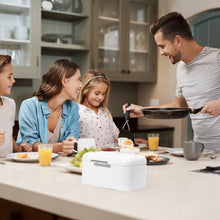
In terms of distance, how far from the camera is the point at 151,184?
127cm

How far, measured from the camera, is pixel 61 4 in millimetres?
3727

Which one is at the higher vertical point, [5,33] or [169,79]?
[5,33]

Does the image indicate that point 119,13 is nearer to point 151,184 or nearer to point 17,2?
point 17,2

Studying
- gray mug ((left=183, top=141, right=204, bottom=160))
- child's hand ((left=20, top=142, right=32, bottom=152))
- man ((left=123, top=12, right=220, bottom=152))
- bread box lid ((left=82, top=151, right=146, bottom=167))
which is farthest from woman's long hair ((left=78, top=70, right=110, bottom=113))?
bread box lid ((left=82, top=151, right=146, bottom=167))

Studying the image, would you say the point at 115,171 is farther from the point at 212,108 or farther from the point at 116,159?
the point at 212,108

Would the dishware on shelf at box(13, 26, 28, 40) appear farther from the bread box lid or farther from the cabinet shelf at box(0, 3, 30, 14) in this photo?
the bread box lid

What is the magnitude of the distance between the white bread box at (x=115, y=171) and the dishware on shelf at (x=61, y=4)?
9.08 feet

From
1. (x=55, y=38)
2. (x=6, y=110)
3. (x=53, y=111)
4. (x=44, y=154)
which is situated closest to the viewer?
(x=44, y=154)

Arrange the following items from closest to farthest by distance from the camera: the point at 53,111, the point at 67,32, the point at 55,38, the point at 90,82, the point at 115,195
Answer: the point at 115,195 → the point at 53,111 → the point at 90,82 → the point at 55,38 → the point at 67,32

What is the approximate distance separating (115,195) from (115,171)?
0.33ft

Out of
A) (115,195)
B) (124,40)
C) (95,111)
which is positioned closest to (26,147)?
(95,111)


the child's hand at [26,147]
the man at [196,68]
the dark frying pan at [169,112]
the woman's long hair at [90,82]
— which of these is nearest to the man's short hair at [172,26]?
the man at [196,68]

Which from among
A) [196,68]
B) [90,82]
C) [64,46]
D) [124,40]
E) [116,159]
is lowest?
[116,159]

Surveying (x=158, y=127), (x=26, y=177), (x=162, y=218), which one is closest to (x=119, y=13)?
(x=158, y=127)
